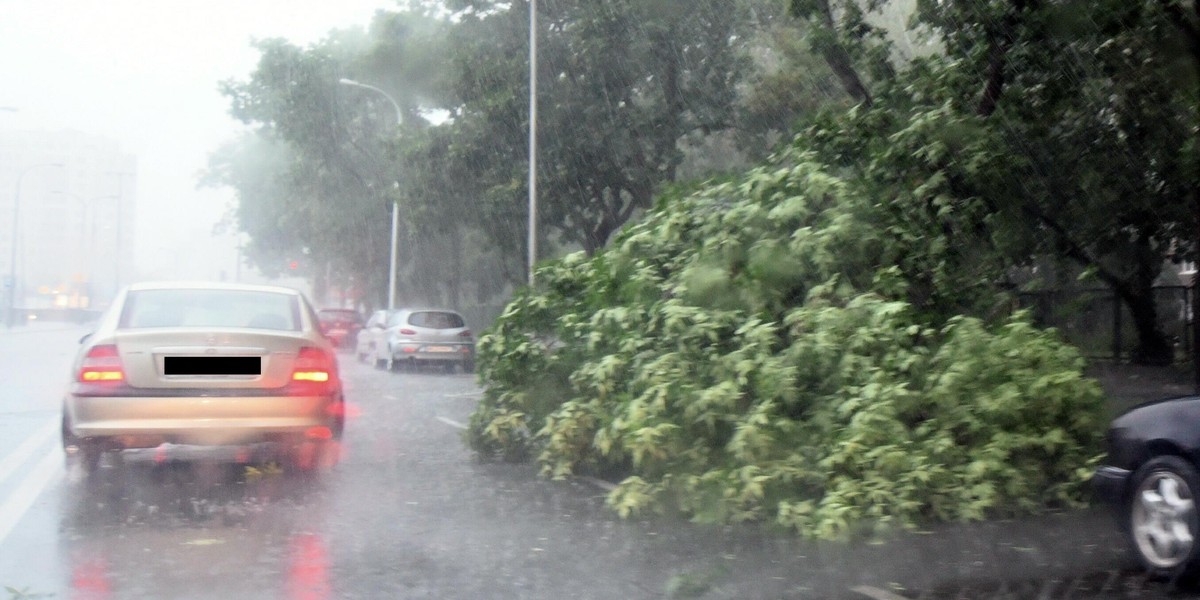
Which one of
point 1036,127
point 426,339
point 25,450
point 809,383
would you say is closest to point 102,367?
point 25,450

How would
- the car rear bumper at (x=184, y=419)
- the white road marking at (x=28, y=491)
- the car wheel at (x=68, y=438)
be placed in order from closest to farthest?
the white road marking at (x=28, y=491) → the car rear bumper at (x=184, y=419) → the car wheel at (x=68, y=438)

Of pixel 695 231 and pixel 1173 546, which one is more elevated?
pixel 695 231

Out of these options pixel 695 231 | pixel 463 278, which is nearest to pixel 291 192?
pixel 463 278

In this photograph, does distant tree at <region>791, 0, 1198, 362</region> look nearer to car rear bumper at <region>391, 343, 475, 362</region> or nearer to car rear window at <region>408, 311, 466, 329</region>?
car rear bumper at <region>391, 343, 475, 362</region>

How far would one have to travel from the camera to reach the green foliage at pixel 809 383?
763 cm

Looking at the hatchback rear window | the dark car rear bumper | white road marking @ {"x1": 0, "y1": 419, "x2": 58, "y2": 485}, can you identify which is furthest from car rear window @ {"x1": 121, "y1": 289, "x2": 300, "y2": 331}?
the hatchback rear window

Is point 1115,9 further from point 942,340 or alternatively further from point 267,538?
point 267,538

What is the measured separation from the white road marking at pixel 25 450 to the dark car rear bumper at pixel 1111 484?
7.48m

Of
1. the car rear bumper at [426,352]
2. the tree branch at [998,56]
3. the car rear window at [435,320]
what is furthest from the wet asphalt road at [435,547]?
the car rear window at [435,320]

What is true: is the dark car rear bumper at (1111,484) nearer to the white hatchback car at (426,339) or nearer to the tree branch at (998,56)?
the tree branch at (998,56)

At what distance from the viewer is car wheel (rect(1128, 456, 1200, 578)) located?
5.71 metres

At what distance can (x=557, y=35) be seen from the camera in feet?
94.0

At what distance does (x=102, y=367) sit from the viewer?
8711mm

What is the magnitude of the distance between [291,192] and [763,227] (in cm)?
4274
